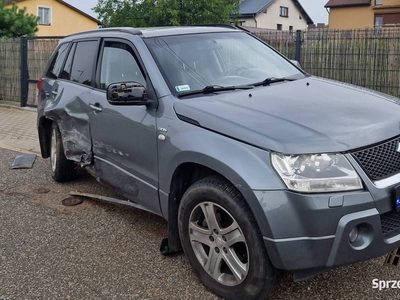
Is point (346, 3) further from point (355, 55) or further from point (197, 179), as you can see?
point (197, 179)

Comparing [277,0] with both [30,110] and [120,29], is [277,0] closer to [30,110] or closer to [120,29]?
[30,110]

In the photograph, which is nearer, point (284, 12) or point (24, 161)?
point (24, 161)

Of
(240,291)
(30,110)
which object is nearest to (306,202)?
(240,291)

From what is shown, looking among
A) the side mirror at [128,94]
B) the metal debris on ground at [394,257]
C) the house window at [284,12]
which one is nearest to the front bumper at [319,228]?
the metal debris on ground at [394,257]

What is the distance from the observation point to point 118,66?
14.8 ft

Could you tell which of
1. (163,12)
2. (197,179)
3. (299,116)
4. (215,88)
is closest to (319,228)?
(299,116)

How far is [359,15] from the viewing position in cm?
4278

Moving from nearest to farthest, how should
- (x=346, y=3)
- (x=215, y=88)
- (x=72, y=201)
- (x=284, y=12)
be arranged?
(x=215, y=88) < (x=72, y=201) < (x=346, y=3) < (x=284, y=12)

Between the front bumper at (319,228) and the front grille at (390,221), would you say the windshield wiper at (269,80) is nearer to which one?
the front bumper at (319,228)

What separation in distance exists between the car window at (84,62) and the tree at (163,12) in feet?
95.3

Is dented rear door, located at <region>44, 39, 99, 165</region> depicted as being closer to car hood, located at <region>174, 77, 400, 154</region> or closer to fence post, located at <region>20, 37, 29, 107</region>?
car hood, located at <region>174, 77, 400, 154</region>

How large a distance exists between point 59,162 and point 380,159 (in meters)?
4.12

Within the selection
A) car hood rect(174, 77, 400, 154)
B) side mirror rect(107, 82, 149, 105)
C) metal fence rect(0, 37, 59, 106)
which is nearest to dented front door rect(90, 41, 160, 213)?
side mirror rect(107, 82, 149, 105)

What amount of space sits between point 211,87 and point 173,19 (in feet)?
102
